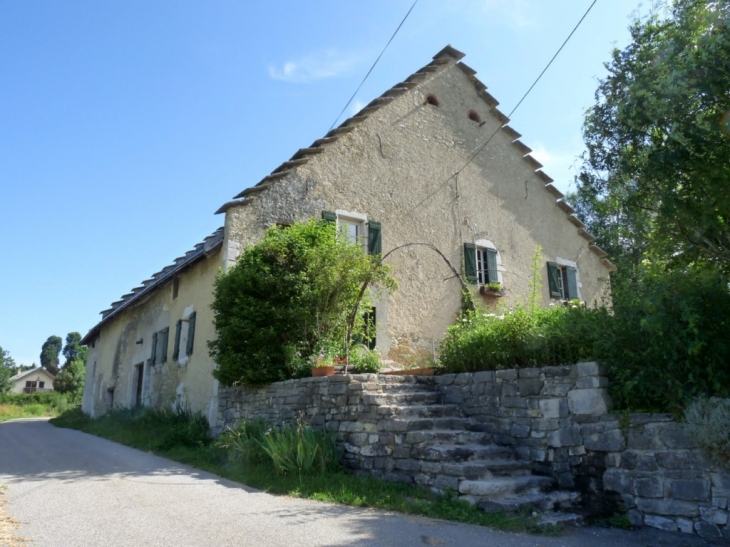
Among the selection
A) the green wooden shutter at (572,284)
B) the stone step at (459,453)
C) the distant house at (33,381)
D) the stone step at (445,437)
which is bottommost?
the stone step at (459,453)

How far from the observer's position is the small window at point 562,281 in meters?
14.9

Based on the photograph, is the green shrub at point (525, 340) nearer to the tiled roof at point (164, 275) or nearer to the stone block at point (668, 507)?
the stone block at point (668, 507)

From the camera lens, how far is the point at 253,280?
9773mm

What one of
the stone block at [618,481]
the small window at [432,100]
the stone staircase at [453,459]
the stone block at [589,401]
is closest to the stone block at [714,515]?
the stone block at [618,481]

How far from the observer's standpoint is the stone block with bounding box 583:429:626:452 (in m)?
5.64

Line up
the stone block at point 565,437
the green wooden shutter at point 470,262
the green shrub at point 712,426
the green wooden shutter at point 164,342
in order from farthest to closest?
the green wooden shutter at point 164,342 < the green wooden shutter at point 470,262 < the stone block at point 565,437 < the green shrub at point 712,426

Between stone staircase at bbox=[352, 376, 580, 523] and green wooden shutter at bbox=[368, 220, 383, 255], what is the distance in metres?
4.95

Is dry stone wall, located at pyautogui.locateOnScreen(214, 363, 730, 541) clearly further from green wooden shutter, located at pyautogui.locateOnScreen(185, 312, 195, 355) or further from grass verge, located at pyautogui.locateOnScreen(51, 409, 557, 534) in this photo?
green wooden shutter, located at pyautogui.locateOnScreen(185, 312, 195, 355)

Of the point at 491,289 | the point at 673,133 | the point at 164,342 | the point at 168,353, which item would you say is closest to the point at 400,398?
the point at 673,133

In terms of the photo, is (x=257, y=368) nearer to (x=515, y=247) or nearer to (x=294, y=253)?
(x=294, y=253)

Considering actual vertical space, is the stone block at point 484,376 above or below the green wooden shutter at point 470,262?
below

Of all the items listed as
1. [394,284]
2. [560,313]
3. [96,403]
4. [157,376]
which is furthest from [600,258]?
[96,403]

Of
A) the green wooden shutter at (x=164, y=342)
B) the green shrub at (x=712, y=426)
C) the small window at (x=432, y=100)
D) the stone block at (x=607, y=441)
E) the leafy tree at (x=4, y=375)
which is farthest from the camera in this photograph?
the leafy tree at (x=4, y=375)

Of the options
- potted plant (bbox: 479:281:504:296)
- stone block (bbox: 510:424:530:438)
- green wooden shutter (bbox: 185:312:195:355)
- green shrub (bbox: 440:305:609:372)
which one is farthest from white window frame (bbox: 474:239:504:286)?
stone block (bbox: 510:424:530:438)
